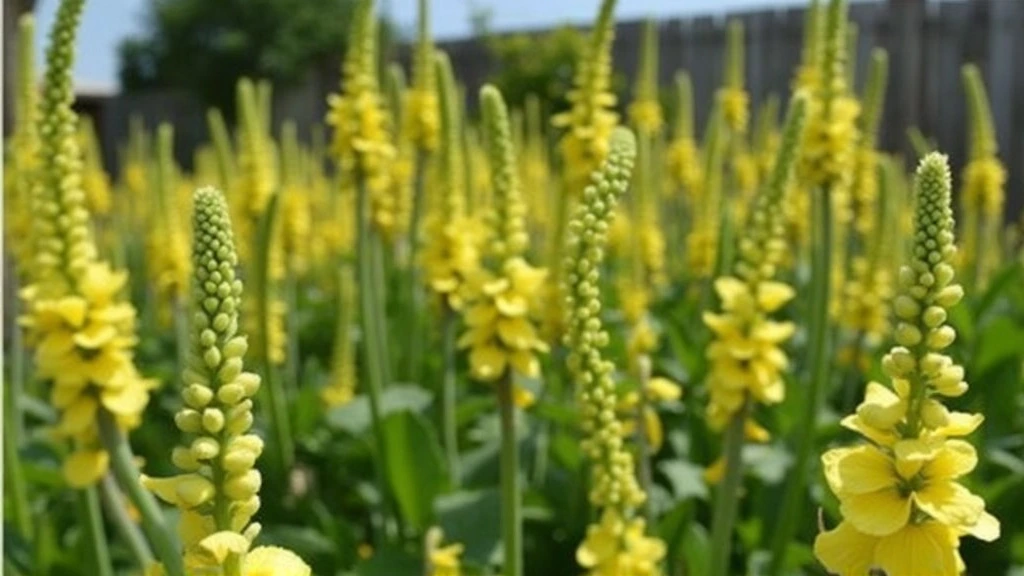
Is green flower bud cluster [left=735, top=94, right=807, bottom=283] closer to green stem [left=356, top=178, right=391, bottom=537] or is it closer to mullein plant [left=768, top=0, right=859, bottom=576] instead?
mullein plant [left=768, top=0, right=859, bottom=576]

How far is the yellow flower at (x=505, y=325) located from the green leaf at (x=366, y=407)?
1047mm

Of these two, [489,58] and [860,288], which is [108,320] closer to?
[860,288]

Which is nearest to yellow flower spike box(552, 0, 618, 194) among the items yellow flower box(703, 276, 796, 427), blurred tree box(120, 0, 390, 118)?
yellow flower box(703, 276, 796, 427)

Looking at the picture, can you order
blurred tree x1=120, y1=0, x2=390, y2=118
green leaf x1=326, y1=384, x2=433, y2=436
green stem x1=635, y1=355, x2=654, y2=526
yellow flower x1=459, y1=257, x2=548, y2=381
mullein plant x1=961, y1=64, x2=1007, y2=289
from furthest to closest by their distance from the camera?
blurred tree x1=120, y1=0, x2=390, y2=118 < mullein plant x1=961, y1=64, x2=1007, y2=289 < green leaf x1=326, y1=384, x2=433, y2=436 < green stem x1=635, y1=355, x2=654, y2=526 < yellow flower x1=459, y1=257, x2=548, y2=381

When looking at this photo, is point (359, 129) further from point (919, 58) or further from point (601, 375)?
point (919, 58)

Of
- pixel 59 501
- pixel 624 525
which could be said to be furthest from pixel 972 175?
pixel 624 525

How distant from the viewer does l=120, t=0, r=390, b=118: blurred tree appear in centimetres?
2188

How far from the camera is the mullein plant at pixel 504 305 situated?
1.97 meters

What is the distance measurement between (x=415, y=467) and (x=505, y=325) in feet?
2.55

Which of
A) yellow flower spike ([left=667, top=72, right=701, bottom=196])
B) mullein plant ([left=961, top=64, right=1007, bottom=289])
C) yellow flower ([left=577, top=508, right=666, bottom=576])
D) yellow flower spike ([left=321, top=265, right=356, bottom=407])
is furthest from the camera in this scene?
yellow flower spike ([left=667, top=72, right=701, bottom=196])

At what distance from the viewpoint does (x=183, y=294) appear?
3.77 metres

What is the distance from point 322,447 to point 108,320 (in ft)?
5.05

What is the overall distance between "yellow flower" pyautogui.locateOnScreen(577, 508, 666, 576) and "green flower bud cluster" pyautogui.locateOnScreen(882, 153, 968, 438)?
0.71 meters

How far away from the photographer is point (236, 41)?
2253 centimetres
